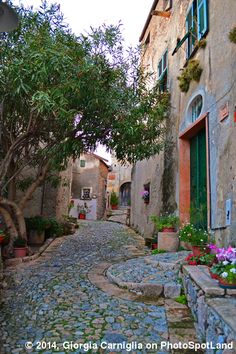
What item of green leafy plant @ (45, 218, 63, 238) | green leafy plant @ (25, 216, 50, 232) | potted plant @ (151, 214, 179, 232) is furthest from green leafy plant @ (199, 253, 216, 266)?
green leafy plant @ (45, 218, 63, 238)

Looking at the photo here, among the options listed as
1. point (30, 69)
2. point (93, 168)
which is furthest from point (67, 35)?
point (93, 168)

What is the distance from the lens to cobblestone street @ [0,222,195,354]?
287 cm

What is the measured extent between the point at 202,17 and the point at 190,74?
113 cm

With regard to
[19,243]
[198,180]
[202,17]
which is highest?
[202,17]

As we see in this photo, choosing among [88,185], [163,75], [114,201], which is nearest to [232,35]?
[163,75]

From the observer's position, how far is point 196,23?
642 centimetres

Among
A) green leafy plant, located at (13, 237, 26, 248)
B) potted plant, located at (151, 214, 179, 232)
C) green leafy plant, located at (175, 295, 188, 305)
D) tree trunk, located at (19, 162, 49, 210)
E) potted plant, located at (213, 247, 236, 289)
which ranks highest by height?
tree trunk, located at (19, 162, 49, 210)

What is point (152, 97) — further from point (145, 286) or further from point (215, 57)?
point (145, 286)

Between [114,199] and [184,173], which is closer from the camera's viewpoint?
[184,173]

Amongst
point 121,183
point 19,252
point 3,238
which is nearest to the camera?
point 3,238

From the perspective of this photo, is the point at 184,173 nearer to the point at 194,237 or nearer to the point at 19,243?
the point at 194,237

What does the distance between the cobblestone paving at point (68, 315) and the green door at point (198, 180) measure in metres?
2.45

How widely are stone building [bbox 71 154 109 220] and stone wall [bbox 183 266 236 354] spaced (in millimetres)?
17946

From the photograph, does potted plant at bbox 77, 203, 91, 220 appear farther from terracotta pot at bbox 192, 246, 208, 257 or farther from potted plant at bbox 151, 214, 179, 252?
terracotta pot at bbox 192, 246, 208, 257
